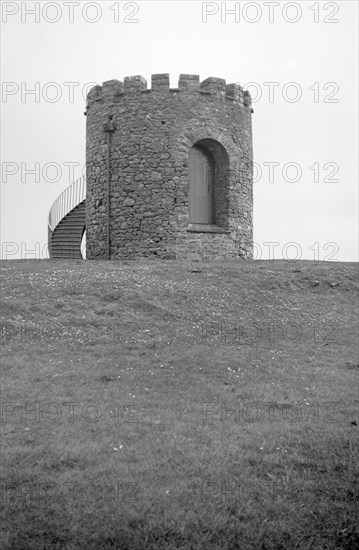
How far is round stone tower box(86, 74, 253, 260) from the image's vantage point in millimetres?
23438

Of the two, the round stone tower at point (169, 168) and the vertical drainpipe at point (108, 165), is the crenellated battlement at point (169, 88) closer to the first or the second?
the round stone tower at point (169, 168)

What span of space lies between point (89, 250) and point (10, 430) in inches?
695

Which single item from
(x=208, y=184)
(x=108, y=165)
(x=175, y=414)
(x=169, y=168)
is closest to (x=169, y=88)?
(x=169, y=168)

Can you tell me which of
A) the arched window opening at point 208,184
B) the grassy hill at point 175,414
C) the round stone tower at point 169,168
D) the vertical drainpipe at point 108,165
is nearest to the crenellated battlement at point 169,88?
the round stone tower at point 169,168

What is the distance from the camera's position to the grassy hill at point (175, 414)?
6.23 m

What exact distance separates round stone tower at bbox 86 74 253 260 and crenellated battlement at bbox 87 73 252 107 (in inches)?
1.6

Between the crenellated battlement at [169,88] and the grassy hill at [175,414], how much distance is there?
901 cm

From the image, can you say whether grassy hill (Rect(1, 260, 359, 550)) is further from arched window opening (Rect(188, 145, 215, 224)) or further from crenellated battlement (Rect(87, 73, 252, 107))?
crenellated battlement (Rect(87, 73, 252, 107))

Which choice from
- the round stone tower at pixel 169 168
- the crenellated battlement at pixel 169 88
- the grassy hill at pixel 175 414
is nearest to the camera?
the grassy hill at pixel 175 414

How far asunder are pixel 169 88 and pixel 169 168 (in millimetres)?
3190

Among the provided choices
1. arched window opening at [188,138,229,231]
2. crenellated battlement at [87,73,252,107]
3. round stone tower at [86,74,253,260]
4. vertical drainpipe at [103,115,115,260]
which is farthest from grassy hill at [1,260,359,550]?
crenellated battlement at [87,73,252,107]

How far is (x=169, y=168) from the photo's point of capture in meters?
23.4

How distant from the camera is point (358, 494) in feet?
23.1

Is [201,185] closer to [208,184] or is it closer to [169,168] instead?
[208,184]
